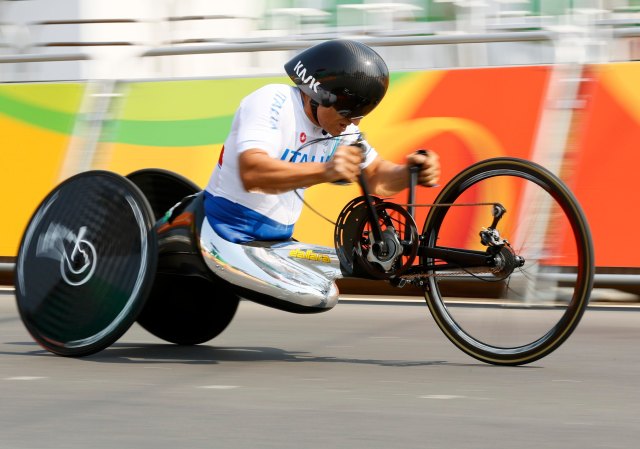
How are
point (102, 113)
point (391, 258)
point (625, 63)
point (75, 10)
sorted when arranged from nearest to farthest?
point (391, 258), point (625, 63), point (102, 113), point (75, 10)

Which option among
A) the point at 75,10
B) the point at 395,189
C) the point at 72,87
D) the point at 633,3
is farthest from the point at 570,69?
the point at 75,10

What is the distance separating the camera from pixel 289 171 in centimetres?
539

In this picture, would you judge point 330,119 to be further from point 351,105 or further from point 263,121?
point 263,121

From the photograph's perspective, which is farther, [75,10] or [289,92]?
[75,10]

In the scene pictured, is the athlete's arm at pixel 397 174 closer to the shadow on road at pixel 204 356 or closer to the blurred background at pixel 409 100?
the shadow on road at pixel 204 356

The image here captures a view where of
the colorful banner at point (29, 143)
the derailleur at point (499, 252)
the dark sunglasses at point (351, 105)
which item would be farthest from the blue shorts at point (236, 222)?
the colorful banner at point (29, 143)

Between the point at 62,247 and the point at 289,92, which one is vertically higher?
the point at 289,92

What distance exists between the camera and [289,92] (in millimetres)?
5621

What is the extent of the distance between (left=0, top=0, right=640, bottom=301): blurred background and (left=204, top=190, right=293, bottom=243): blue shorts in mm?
2701

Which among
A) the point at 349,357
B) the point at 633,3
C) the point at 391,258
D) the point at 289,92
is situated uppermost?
the point at 633,3

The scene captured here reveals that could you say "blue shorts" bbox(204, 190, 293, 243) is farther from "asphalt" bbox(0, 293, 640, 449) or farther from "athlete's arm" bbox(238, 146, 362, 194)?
"asphalt" bbox(0, 293, 640, 449)

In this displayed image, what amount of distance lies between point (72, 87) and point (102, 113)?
0.38 m

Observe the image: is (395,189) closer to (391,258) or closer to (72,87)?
(391,258)

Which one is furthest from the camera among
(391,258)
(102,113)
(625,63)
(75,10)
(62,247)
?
(75,10)
